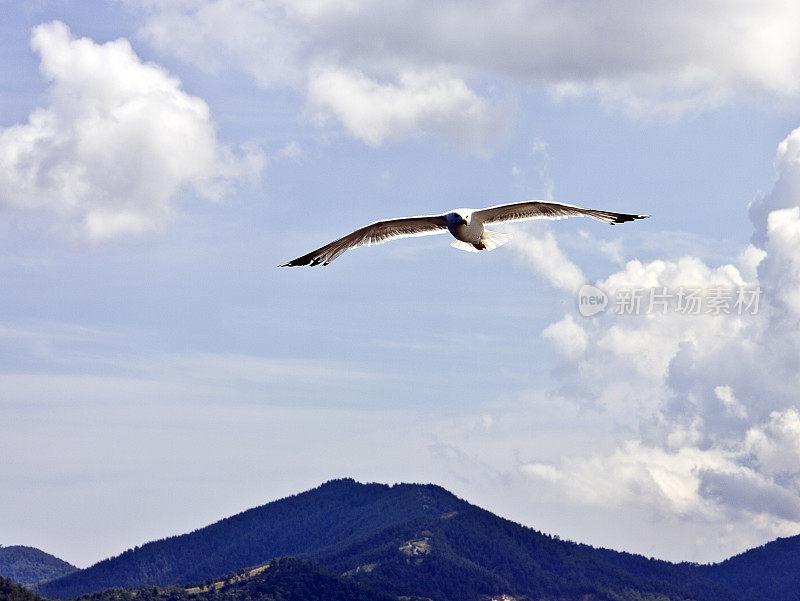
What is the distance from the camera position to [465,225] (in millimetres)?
39312

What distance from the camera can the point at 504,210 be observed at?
4056cm

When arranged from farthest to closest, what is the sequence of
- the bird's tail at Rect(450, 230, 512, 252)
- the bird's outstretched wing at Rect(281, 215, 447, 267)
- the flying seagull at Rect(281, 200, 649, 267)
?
the bird's tail at Rect(450, 230, 512, 252) → the flying seagull at Rect(281, 200, 649, 267) → the bird's outstretched wing at Rect(281, 215, 447, 267)

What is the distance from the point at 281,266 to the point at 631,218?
14.5 metres

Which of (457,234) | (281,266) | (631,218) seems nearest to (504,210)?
(457,234)

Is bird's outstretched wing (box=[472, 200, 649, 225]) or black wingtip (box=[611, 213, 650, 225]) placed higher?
bird's outstretched wing (box=[472, 200, 649, 225])

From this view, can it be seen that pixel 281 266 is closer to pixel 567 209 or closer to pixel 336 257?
pixel 336 257

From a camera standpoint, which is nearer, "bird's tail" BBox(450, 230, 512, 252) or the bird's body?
the bird's body

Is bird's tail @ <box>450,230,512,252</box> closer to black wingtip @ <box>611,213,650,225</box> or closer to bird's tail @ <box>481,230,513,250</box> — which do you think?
bird's tail @ <box>481,230,513,250</box>

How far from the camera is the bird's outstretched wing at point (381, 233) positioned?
38.2 m

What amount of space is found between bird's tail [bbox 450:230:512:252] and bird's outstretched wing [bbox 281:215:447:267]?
1.04 m

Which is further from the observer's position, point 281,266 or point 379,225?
point 379,225

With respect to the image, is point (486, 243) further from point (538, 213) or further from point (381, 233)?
point (381, 233)

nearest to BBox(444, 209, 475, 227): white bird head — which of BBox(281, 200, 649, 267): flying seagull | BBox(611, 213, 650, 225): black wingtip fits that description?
BBox(281, 200, 649, 267): flying seagull

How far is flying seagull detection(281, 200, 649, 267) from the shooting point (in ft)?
128
